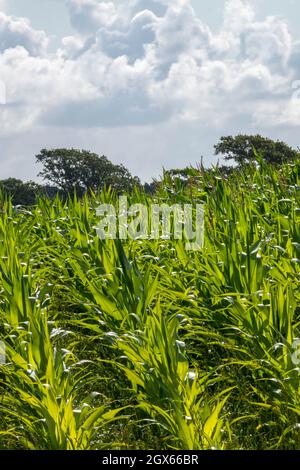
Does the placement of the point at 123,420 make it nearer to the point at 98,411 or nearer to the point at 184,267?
the point at 98,411

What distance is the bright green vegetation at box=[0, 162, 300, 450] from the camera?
14.3 feet

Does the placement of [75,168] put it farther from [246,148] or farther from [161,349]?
[161,349]

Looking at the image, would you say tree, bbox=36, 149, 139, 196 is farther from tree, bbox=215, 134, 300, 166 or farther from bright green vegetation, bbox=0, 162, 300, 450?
bright green vegetation, bbox=0, 162, 300, 450

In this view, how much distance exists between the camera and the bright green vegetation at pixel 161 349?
14.3 feet

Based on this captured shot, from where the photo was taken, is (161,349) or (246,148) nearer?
(161,349)

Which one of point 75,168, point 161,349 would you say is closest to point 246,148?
point 75,168

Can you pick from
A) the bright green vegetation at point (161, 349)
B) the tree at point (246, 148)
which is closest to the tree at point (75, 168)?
the tree at point (246, 148)

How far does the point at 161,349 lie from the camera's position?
14.8ft

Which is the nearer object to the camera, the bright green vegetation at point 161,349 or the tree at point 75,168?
the bright green vegetation at point 161,349

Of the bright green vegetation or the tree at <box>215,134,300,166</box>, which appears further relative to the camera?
the tree at <box>215,134,300,166</box>

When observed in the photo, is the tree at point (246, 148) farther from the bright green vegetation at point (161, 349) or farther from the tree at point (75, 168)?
the bright green vegetation at point (161, 349)

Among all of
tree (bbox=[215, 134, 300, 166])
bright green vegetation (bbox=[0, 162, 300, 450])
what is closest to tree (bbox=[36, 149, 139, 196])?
tree (bbox=[215, 134, 300, 166])

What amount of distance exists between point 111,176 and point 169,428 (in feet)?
170

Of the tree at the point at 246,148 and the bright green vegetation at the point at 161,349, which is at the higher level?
the tree at the point at 246,148
